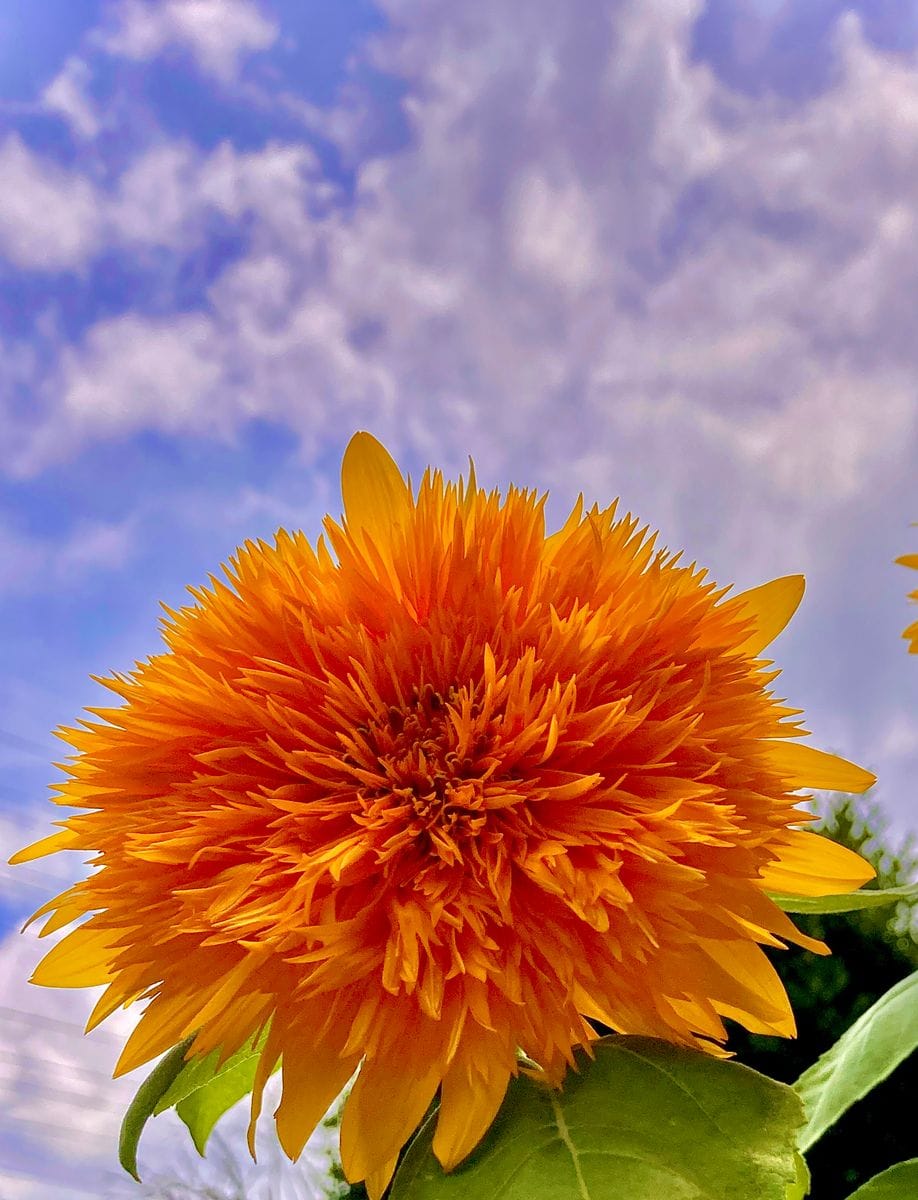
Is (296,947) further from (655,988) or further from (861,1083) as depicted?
(861,1083)

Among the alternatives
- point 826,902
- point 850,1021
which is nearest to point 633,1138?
point 826,902

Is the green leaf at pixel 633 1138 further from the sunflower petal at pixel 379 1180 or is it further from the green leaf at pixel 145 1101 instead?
the green leaf at pixel 145 1101

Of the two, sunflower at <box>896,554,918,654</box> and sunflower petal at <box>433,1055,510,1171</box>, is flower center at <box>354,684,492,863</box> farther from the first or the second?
sunflower at <box>896,554,918,654</box>

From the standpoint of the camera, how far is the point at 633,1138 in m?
0.37

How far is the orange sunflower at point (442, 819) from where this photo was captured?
1.21 ft

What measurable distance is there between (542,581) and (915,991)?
42 centimetres

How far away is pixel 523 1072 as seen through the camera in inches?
15.8

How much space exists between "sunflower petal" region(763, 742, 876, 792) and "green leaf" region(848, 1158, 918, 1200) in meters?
0.20

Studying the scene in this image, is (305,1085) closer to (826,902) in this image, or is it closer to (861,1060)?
(826,902)

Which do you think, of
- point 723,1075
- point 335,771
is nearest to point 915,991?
point 723,1075

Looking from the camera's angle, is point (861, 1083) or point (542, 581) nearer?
point (542, 581)

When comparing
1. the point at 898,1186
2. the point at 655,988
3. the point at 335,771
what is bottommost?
the point at 898,1186

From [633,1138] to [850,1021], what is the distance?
1377 millimetres

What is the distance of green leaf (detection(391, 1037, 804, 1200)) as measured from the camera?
35 cm
